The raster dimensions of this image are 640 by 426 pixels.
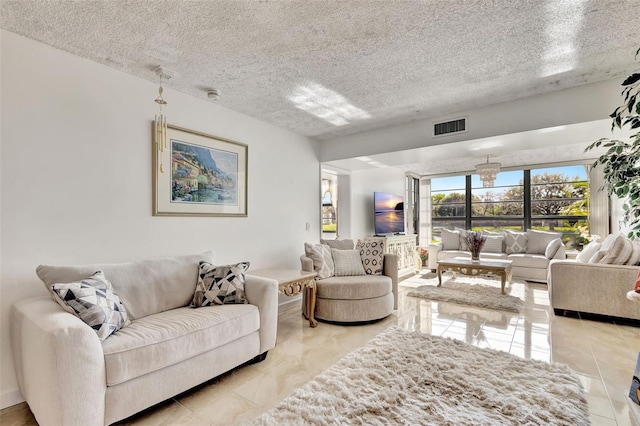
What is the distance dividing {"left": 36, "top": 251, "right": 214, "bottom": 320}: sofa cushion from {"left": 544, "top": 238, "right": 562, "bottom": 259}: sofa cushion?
5.95 meters

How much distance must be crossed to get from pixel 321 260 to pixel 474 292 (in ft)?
8.61

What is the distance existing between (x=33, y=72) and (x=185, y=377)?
2.36 metres

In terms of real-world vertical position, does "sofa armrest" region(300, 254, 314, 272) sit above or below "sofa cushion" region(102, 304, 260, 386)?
above

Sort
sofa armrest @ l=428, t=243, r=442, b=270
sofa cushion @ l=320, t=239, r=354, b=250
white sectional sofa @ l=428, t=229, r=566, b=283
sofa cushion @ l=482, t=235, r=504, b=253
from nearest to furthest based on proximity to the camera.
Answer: sofa cushion @ l=320, t=239, r=354, b=250 → white sectional sofa @ l=428, t=229, r=566, b=283 → sofa cushion @ l=482, t=235, r=504, b=253 → sofa armrest @ l=428, t=243, r=442, b=270

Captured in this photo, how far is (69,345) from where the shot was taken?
1518 millimetres

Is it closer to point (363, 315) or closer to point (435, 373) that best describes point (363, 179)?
point (363, 315)

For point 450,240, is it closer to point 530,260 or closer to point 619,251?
point 530,260

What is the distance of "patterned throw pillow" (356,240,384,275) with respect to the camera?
3.82 metres

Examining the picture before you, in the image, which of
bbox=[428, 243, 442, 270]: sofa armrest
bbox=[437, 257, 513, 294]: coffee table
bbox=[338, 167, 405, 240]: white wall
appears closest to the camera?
bbox=[437, 257, 513, 294]: coffee table

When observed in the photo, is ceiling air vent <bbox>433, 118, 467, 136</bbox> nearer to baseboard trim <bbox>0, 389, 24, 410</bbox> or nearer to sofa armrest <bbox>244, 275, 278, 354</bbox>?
sofa armrest <bbox>244, 275, 278, 354</bbox>

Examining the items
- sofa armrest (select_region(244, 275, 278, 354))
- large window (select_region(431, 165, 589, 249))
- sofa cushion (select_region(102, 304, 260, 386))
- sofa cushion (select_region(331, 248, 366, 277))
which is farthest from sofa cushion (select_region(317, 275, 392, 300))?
large window (select_region(431, 165, 589, 249))

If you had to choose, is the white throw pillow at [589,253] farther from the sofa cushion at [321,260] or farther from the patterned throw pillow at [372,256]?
the sofa cushion at [321,260]

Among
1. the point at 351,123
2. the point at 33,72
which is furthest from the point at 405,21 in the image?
the point at 33,72

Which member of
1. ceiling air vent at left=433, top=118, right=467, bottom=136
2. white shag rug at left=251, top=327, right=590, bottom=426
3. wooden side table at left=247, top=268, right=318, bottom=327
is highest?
ceiling air vent at left=433, top=118, right=467, bottom=136
